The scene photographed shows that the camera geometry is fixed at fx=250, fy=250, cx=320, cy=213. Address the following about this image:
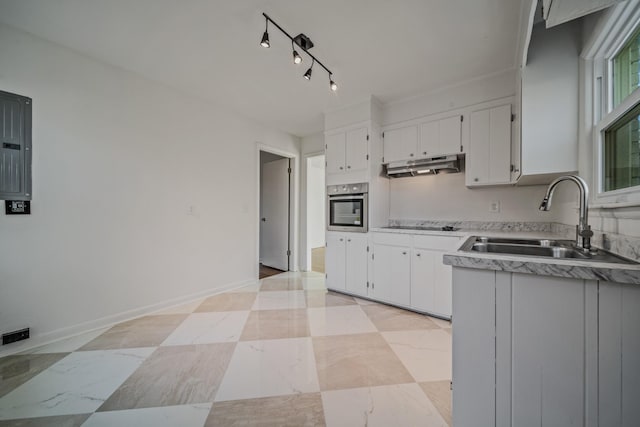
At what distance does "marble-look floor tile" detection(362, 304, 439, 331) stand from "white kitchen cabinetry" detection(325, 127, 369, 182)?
1.55 m

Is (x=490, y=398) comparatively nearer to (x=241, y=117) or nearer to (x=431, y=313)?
(x=431, y=313)

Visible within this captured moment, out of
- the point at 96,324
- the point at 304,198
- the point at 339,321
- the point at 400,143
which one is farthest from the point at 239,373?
the point at 304,198

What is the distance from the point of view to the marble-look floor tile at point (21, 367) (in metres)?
1.55

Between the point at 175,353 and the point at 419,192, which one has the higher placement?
the point at 419,192

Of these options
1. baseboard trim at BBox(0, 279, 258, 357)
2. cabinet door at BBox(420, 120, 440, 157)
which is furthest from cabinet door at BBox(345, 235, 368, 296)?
baseboard trim at BBox(0, 279, 258, 357)

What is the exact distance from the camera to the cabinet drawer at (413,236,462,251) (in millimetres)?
2420

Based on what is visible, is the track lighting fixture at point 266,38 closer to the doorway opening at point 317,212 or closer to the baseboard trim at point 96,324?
the baseboard trim at point 96,324

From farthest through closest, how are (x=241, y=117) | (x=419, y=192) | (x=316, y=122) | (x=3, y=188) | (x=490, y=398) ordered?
(x=316, y=122) < (x=241, y=117) < (x=419, y=192) < (x=3, y=188) < (x=490, y=398)

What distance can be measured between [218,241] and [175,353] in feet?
5.22

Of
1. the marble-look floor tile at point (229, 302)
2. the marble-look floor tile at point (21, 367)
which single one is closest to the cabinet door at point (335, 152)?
the marble-look floor tile at point (229, 302)

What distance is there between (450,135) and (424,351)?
2183 millimetres

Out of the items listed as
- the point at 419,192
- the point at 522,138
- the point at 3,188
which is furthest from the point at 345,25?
the point at 3,188

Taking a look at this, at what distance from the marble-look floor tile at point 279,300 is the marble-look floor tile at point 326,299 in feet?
0.31

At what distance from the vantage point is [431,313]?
8.41 ft
